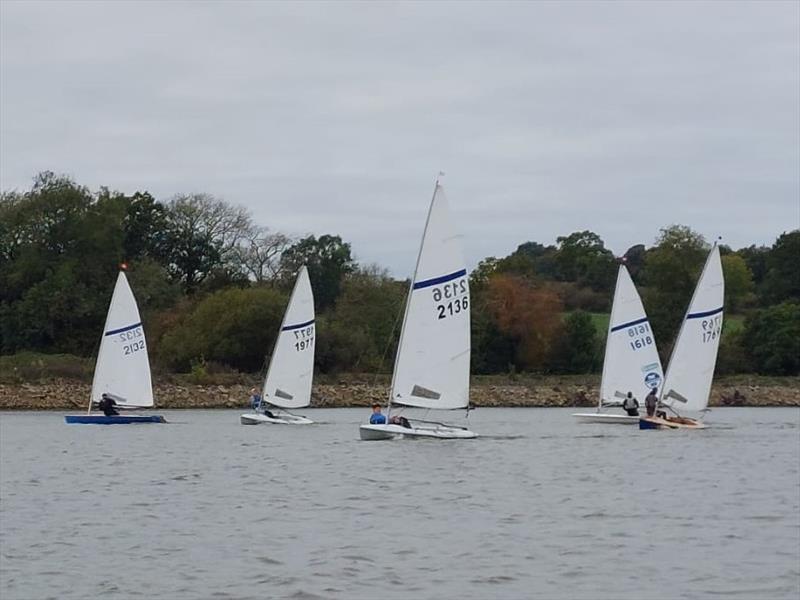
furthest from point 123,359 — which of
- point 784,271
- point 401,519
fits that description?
point 784,271

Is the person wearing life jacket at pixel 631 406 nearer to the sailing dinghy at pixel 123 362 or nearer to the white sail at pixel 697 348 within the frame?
the white sail at pixel 697 348

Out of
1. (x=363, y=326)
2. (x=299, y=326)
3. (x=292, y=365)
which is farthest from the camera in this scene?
(x=363, y=326)

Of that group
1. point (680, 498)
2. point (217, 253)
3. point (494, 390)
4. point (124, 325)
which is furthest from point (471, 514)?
point (217, 253)

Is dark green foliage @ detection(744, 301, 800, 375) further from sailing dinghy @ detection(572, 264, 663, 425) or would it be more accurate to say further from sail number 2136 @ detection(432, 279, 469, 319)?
sail number 2136 @ detection(432, 279, 469, 319)

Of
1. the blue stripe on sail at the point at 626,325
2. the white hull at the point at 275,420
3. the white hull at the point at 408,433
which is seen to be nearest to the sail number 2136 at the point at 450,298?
the white hull at the point at 408,433

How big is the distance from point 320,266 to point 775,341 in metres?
26.5

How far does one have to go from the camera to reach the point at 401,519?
22.4m

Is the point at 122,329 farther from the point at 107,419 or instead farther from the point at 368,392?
the point at 368,392

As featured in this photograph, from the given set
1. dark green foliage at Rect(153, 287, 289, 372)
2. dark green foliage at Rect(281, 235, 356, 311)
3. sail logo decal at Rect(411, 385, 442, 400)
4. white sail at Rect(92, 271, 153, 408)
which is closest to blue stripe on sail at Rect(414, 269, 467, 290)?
sail logo decal at Rect(411, 385, 442, 400)

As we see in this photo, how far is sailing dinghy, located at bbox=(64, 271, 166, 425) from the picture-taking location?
48.7 meters

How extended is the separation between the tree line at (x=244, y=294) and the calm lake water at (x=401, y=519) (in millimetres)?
31070

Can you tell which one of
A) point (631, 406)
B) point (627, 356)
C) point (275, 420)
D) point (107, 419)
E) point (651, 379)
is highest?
point (627, 356)

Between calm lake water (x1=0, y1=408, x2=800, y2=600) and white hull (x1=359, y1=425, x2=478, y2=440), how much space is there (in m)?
0.38

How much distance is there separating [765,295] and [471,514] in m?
77.0
